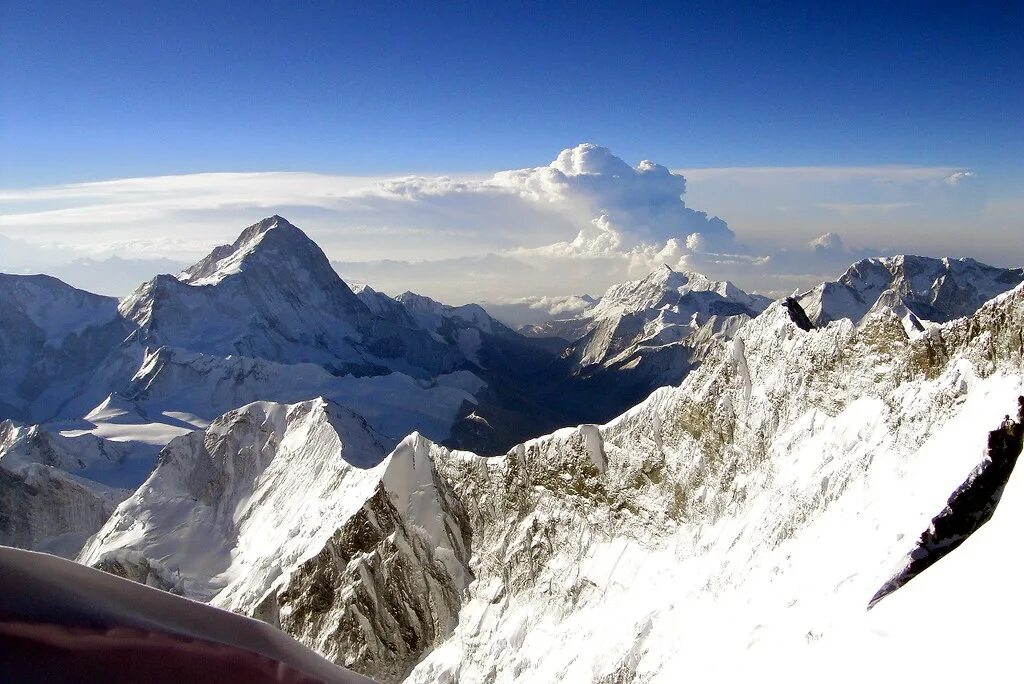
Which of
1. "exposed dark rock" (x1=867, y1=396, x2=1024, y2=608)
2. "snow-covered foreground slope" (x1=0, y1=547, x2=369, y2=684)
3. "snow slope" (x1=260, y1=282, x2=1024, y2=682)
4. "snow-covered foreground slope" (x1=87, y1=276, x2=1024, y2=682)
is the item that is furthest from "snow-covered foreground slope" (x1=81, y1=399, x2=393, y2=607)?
"snow-covered foreground slope" (x1=0, y1=547, x2=369, y2=684)

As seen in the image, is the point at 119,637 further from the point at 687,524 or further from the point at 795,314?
the point at 795,314

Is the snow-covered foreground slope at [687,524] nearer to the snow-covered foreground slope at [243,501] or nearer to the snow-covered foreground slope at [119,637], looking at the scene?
the snow-covered foreground slope at [243,501]

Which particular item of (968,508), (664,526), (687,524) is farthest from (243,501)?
(968,508)

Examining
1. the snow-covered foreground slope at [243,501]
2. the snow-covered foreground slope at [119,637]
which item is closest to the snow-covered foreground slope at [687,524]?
the snow-covered foreground slope at [243,501]

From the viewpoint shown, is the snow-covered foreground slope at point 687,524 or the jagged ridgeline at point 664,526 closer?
the snow-covered foreground slope at point 687,524

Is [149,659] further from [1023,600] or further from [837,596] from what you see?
[837,596]

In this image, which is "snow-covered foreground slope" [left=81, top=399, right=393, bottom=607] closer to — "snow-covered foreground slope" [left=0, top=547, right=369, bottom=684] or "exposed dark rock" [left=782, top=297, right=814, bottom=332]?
"exposed dark rock" [left=782, top=297, right=814, bottom=332]
